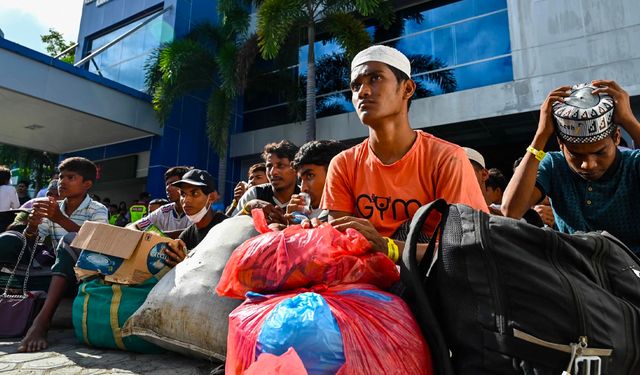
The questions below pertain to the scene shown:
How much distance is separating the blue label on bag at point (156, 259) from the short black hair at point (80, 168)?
157 cm

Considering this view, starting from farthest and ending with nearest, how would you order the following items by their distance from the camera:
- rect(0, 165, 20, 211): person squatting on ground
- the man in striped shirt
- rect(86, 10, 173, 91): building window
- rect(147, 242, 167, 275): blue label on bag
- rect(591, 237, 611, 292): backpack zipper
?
rect(86, 10, 173, 91): building window, rect(0, 165, 20, 211): person squatting on ground, the man in striped shirt, rect(147, 242, 167, 275): blue label on bag, rect(591, 237, 611, 292): backpack zipper

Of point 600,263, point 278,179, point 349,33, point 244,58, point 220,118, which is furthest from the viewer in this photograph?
point 220,118

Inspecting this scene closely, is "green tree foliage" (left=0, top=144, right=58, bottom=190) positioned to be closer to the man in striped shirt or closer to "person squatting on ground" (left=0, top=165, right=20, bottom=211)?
"person squatting on ground" (left=0, top=165, right=20, bottom=211)

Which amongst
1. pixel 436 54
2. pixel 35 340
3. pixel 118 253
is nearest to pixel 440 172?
pixel 118 253

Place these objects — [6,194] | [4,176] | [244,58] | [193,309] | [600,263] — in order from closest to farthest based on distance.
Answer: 1. [600,263]
2. [193,309]
3. [6,194]
4. [4,176]
5. [244,58]

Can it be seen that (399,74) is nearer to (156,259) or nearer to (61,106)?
(156,259)

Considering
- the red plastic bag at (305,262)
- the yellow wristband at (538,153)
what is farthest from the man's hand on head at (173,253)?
the yellow wristband at (538,153)

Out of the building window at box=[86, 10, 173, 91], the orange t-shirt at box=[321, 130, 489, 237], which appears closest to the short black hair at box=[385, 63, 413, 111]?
the orange t-shirt at box=[321, 130, 489, 237]

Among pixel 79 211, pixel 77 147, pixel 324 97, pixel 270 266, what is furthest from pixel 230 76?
pixel 270 266

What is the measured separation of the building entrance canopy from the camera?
9859 millimetres

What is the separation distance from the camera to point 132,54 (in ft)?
48.3

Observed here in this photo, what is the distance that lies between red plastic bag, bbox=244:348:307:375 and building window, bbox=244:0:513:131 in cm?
1068

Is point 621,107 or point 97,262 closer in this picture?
point 621,107

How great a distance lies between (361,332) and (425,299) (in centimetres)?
21
